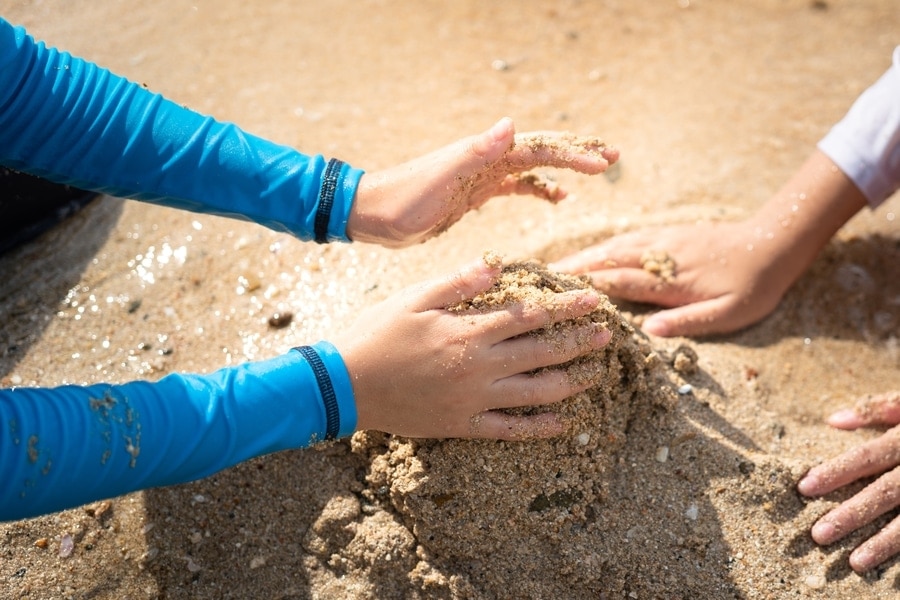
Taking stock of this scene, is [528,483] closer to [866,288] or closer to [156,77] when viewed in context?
[866,288]

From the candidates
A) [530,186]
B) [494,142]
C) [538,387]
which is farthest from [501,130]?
[538,387]

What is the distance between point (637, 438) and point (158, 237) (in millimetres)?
1964

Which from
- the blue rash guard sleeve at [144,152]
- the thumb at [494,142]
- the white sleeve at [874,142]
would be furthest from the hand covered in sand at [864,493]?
the blue rash guard sleeve at [144,152]

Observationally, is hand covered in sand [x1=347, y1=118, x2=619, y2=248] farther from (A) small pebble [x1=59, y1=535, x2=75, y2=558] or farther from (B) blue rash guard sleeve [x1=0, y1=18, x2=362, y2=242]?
(A) small pebble [x1=59, y1=535, x2=75, y2=558]

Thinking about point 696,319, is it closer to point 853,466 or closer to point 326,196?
point 853,466

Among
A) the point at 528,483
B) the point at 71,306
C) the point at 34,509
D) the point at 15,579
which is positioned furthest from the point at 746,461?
the point at 71,306

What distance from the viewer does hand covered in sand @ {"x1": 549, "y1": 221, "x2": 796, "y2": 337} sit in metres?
2.70

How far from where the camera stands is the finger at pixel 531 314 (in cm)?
197

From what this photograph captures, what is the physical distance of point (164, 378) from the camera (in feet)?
6.02

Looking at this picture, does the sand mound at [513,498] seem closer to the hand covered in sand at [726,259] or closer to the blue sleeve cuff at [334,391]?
the blue sleeve cuff at [334,391]

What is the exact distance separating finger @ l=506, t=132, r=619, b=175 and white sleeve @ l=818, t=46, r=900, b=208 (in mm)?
1161

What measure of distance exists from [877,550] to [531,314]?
1.23m

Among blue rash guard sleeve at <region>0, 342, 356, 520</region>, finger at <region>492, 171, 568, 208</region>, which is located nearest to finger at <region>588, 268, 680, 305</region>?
finger at <region>492, 171, 568, 208</region>

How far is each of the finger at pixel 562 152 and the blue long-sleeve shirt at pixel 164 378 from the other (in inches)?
20.6
